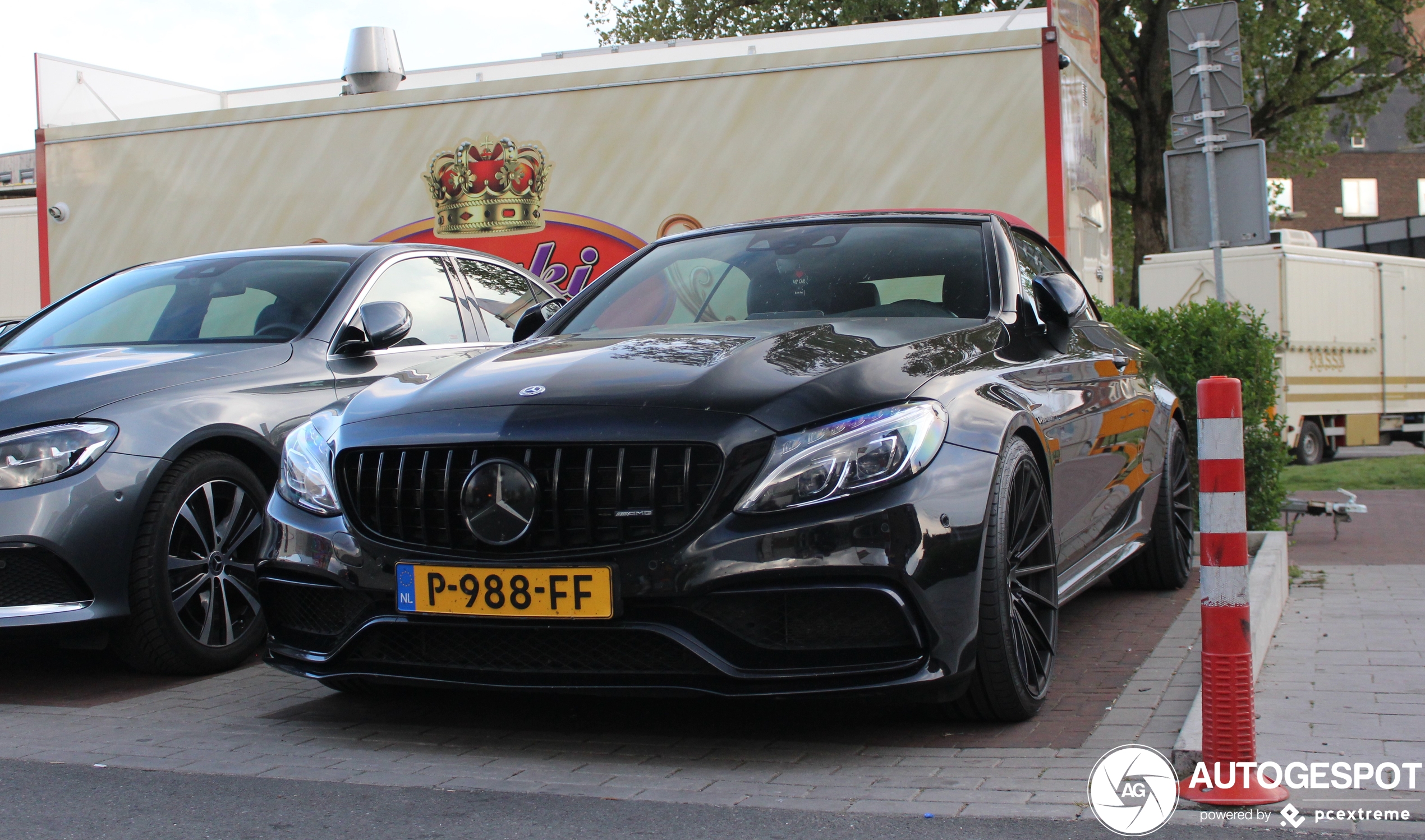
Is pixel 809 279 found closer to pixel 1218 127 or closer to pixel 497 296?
pixel 497 296

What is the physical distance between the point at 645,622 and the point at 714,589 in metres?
0.20

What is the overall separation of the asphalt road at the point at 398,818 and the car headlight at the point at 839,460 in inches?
29.1

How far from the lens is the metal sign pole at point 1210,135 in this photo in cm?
842

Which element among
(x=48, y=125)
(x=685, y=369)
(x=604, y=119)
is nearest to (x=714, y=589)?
(x=685, y=369)

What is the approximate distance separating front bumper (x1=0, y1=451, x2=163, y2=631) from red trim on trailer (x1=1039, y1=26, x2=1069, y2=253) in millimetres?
5954

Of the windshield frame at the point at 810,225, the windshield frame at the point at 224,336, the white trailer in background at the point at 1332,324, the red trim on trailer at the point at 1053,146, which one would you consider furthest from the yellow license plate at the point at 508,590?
the white trailer in background at the point at 1332,324

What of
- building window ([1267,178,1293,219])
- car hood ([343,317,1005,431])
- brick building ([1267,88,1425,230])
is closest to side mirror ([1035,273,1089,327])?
car hood ([343,317,1005,431])

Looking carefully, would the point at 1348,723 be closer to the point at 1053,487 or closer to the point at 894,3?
the point at 1053,487

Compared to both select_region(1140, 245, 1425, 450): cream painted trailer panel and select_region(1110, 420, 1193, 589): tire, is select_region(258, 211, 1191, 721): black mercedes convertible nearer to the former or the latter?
select_region(1110, 420, 1193, 589): tire

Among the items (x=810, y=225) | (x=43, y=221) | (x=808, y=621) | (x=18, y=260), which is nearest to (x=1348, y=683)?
(x=808, y=621)

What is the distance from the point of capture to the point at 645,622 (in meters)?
3.33

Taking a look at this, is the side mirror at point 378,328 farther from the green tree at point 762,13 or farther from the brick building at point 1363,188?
the brick building at point 1363,188

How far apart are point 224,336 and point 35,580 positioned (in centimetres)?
147

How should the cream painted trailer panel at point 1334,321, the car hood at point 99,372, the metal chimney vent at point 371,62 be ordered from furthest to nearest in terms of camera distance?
the cream painted trailer panel at point 1334,321
the metal chimney vent at point 371,62
the car hood at point 99,372
